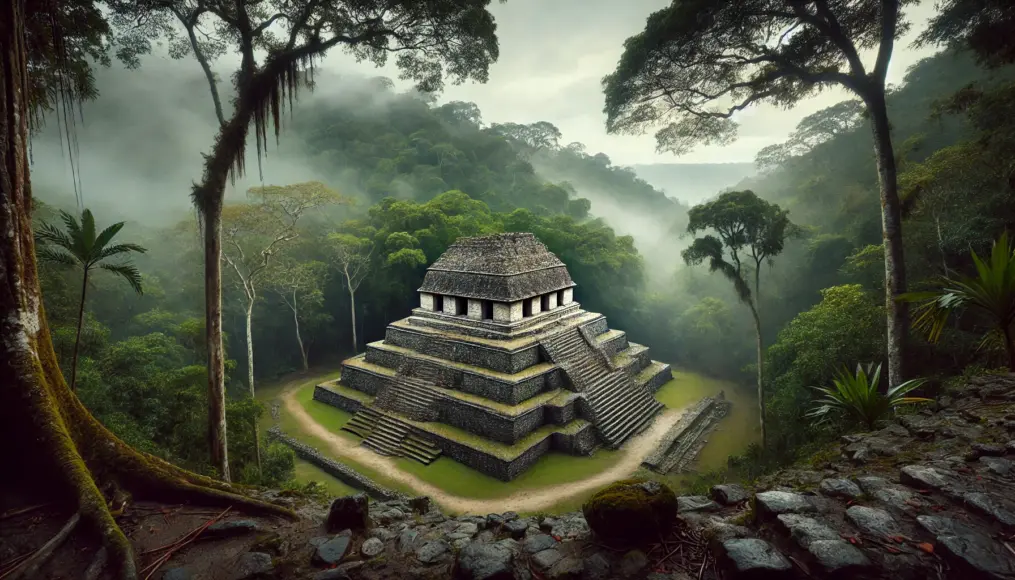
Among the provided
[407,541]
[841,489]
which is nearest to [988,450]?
[841,489]

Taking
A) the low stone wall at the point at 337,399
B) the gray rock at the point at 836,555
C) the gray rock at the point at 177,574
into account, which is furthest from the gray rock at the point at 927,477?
the low stone wall at the point at 337,399

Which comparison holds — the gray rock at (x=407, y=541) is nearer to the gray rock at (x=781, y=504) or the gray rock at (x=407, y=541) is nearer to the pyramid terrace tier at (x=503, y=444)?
the gray rock at (x=781, y=504)

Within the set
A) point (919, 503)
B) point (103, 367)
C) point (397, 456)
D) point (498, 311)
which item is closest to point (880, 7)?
point (919, 503)

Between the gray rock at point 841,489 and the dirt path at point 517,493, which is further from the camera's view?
the dirt path at point 517,493

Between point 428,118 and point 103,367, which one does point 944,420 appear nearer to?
point 103,367

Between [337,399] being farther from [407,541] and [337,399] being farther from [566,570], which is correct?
[566,570]

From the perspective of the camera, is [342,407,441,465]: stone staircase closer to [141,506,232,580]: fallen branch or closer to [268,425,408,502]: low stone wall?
[268,425,408,502]: low stone wall
